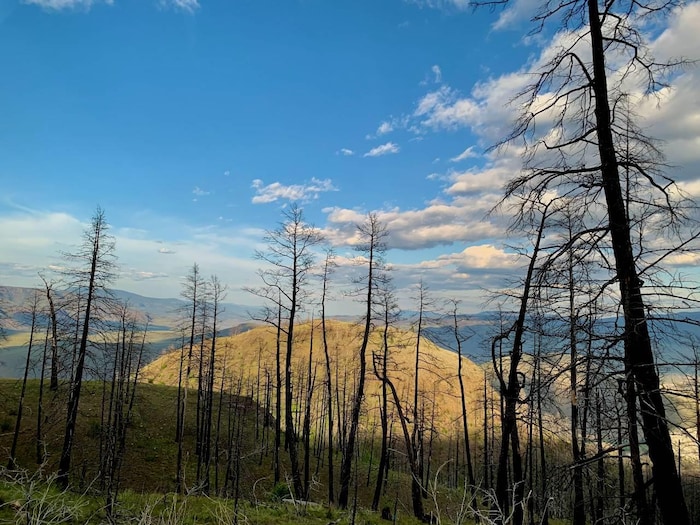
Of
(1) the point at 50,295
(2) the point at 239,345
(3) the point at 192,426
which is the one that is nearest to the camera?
(1) the point at 50,295

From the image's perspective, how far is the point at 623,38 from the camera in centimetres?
580

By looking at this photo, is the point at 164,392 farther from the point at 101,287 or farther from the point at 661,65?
the point at 661,65

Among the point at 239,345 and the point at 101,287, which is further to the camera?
the point at 239,345

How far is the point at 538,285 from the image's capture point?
5684 mm

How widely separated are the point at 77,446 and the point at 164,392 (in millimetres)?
19684

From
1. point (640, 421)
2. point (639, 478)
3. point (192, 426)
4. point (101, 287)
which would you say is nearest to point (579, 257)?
point (640, 421)

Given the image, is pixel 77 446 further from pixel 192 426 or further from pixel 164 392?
pixel 164 392

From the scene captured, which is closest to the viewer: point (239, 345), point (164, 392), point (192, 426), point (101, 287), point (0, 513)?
point (0, 513)

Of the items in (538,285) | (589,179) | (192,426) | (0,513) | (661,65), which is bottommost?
(192,426)

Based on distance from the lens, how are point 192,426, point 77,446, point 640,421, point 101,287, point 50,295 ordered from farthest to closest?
1. point 192,426
2. point 77,446
3. point 50,295
4. point 101,287
5. point 640,421

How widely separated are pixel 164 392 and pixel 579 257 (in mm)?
54142

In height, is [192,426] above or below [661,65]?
below

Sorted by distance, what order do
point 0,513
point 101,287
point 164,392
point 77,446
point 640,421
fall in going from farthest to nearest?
1. point 164,392
2. point 77,446
3. point 101,287
4. point 0,513
5. point 640,421

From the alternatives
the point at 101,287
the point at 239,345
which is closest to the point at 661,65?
the point at 101,287
